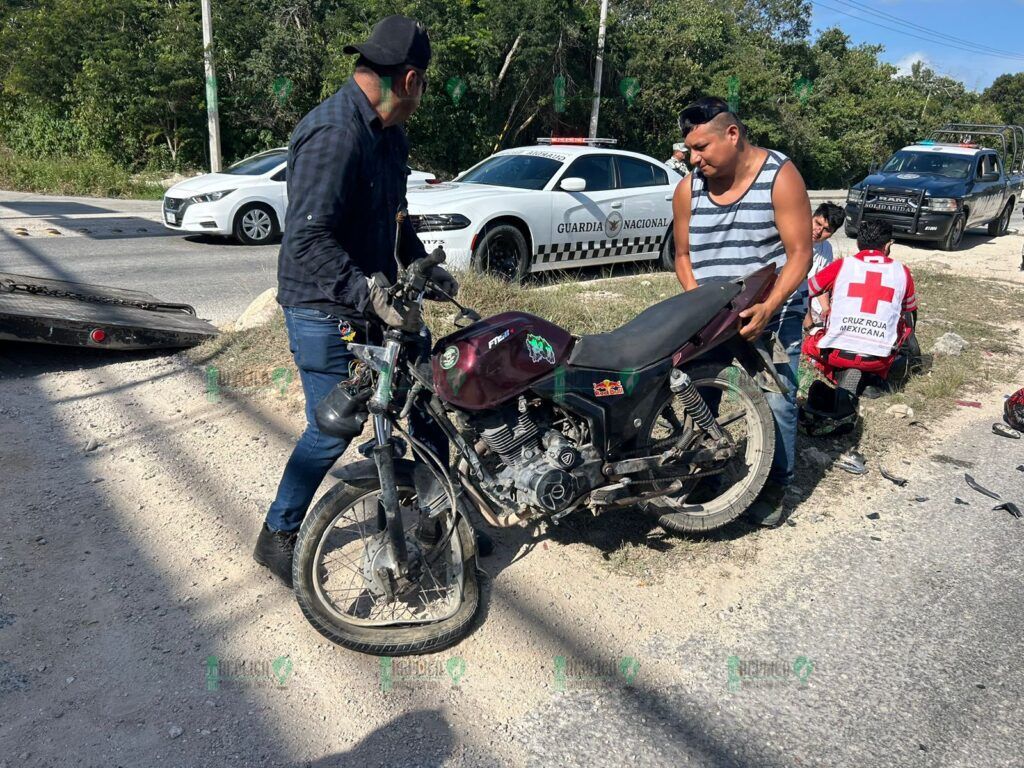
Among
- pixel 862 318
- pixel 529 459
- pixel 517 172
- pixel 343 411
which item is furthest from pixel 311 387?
pixel 517 172

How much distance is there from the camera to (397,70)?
277cm

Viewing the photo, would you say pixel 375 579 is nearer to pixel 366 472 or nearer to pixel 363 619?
pixel 363 619

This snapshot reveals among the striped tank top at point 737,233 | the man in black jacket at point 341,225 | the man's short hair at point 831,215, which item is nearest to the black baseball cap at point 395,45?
the man in black jacket at point 341,225

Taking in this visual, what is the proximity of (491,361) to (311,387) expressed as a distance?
0.74 m

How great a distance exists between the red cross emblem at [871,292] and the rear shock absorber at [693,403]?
2259 mm

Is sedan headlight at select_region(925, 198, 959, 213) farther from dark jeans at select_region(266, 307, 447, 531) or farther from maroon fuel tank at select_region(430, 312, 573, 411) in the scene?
dark jeans at select_region(266, 307, 447, 531)

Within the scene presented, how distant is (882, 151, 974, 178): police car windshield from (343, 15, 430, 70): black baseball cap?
1514 cm

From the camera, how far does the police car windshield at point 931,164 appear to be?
15.0 meters

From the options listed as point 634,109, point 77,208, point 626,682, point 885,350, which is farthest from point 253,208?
point 634,109

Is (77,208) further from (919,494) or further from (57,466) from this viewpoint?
(919,494)

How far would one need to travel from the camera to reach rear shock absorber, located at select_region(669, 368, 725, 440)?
3432 millimetres

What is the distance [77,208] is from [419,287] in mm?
15805

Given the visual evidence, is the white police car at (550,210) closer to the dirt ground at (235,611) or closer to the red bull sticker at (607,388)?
the dirt ground at (235,611)

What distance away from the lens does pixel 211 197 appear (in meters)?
11.7
